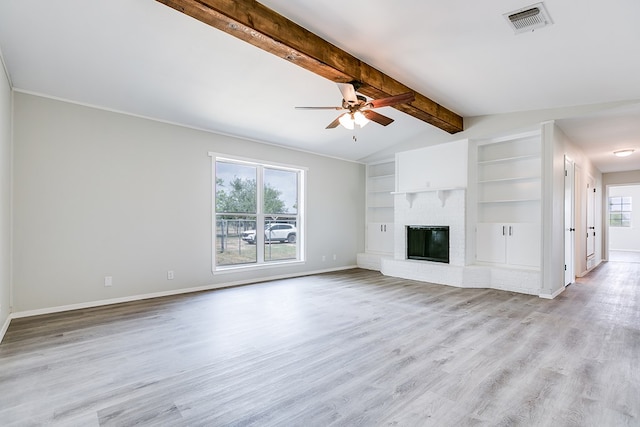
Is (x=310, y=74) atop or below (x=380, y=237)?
atop

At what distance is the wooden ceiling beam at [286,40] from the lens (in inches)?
99.5

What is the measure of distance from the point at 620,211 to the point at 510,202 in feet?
32.5

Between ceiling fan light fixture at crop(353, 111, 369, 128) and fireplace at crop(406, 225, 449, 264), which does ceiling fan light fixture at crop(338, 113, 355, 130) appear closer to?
ceiling fan light fixture at crop(353, 111, 369, 128)

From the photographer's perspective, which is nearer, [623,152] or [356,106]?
[356,106]

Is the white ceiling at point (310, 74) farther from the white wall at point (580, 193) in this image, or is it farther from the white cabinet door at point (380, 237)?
the white cabinet door at point (380, 237)

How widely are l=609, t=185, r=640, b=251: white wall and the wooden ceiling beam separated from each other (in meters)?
12.4

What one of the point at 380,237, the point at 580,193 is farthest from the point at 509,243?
the point at 380,237

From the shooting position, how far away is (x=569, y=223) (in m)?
5.77

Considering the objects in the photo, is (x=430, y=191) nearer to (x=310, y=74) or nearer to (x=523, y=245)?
(x=523, y=245)

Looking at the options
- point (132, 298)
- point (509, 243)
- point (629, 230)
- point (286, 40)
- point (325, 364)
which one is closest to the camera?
point (325, 364)

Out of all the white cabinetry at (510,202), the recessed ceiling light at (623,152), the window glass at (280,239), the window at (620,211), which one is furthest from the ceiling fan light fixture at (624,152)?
the window at (620,211)

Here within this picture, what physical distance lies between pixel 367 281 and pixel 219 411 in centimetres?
439

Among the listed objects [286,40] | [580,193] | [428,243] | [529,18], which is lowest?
[428,243]

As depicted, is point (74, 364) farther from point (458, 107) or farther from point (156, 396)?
point (458, 107)
